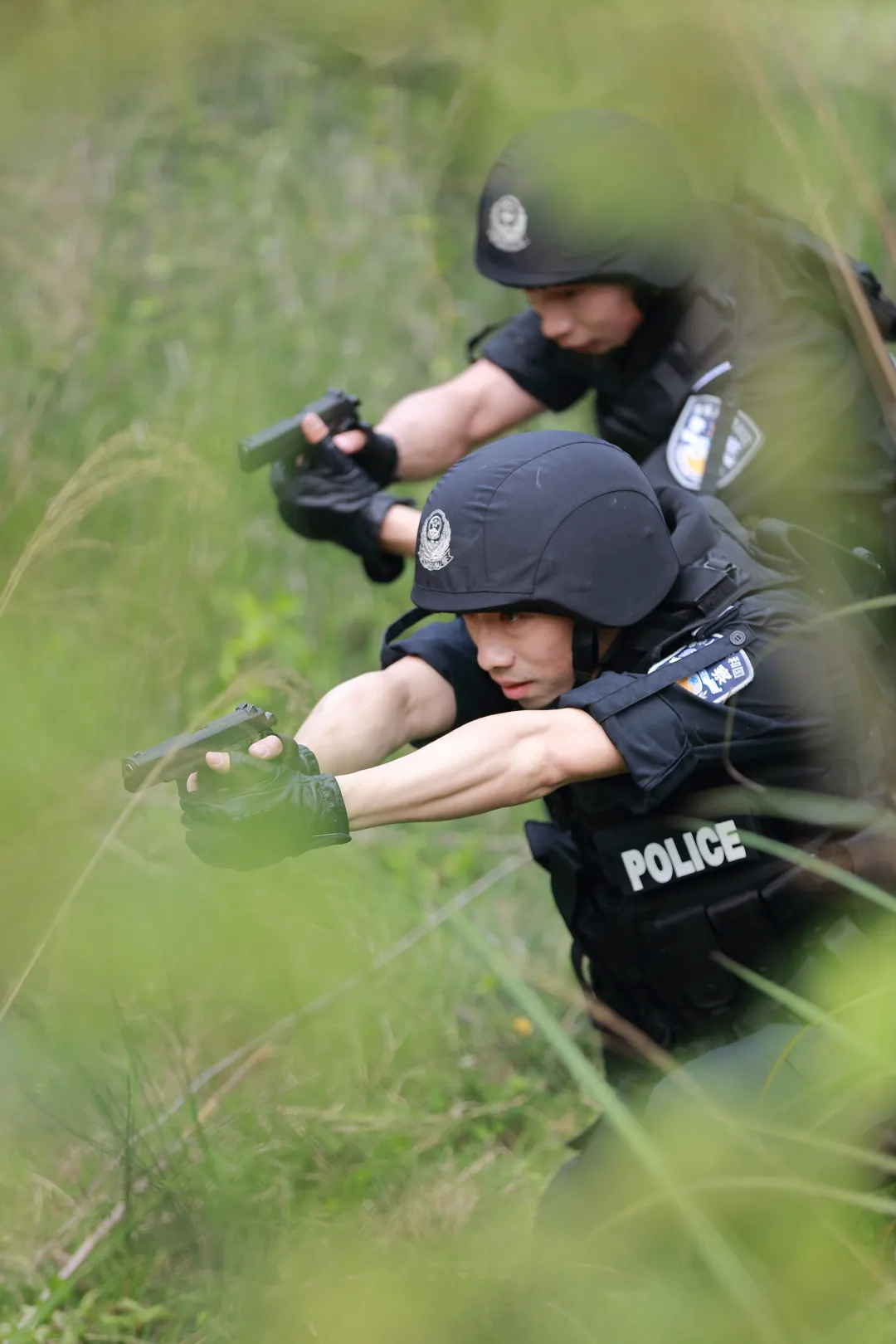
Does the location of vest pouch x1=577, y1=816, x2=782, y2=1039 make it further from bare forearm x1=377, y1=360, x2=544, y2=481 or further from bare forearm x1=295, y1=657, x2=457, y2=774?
bare forearm x1=377, y1=360, x2=544, y2=481

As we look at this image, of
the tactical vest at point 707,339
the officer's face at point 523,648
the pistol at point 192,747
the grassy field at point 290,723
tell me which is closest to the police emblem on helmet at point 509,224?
the tactical vest at point 707,339

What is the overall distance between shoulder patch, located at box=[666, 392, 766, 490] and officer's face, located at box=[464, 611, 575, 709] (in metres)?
0.62

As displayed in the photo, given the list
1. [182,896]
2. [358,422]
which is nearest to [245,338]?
[358,422]

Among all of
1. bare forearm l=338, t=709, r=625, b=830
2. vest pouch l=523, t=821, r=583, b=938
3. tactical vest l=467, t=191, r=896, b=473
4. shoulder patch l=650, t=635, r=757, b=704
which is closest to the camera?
bare forearm l=338, t=709, r=625, b=830

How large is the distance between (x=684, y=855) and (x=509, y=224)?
127 centimetres

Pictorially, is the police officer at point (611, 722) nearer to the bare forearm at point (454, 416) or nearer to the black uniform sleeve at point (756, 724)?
the black uniform sleeve at point (756, 724)

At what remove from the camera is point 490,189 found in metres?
2.89

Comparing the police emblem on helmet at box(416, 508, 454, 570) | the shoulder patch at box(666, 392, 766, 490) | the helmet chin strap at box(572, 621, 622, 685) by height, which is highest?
the police emblem on helmet at box(416, 508, 454, 570)

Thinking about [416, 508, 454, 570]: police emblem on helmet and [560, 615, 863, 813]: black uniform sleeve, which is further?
[416, 508, 454, 570]: police emblem on helmet

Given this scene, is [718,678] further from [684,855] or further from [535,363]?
[535,363]

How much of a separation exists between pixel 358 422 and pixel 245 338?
2306 mm

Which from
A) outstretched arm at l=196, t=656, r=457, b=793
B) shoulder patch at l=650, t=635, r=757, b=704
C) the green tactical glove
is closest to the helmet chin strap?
shoulder patch at l=650, t=635, r=757, b=704

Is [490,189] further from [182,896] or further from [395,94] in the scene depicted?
[395,94]

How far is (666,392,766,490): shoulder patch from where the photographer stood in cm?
274
